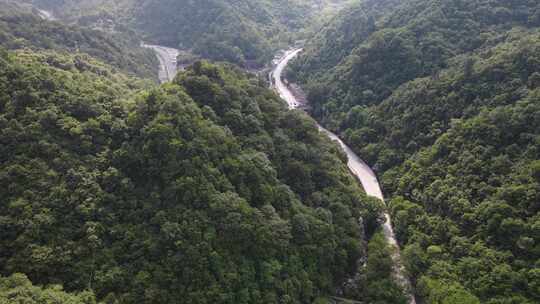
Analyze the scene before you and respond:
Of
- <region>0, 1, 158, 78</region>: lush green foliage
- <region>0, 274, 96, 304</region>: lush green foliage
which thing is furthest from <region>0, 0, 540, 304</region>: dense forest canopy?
<region>0, 1, 158, 78</region>: lush green foliage

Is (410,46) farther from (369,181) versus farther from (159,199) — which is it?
(159,199)

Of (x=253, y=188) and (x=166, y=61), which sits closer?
(x=253, y=188)

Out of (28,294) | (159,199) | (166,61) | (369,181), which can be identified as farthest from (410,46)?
(28,294)

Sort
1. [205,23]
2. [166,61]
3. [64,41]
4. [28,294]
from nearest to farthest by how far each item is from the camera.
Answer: [28,294]
[64,41]
[166,61]
[205,23]

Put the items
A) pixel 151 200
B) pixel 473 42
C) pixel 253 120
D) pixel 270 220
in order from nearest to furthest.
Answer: pixel 151 200 < pixel 270 220 < pixel 253 120 < pixel 473 42

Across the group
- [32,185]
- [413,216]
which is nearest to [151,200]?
[32,185]

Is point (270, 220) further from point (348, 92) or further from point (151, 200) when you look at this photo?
point (348, 92)
